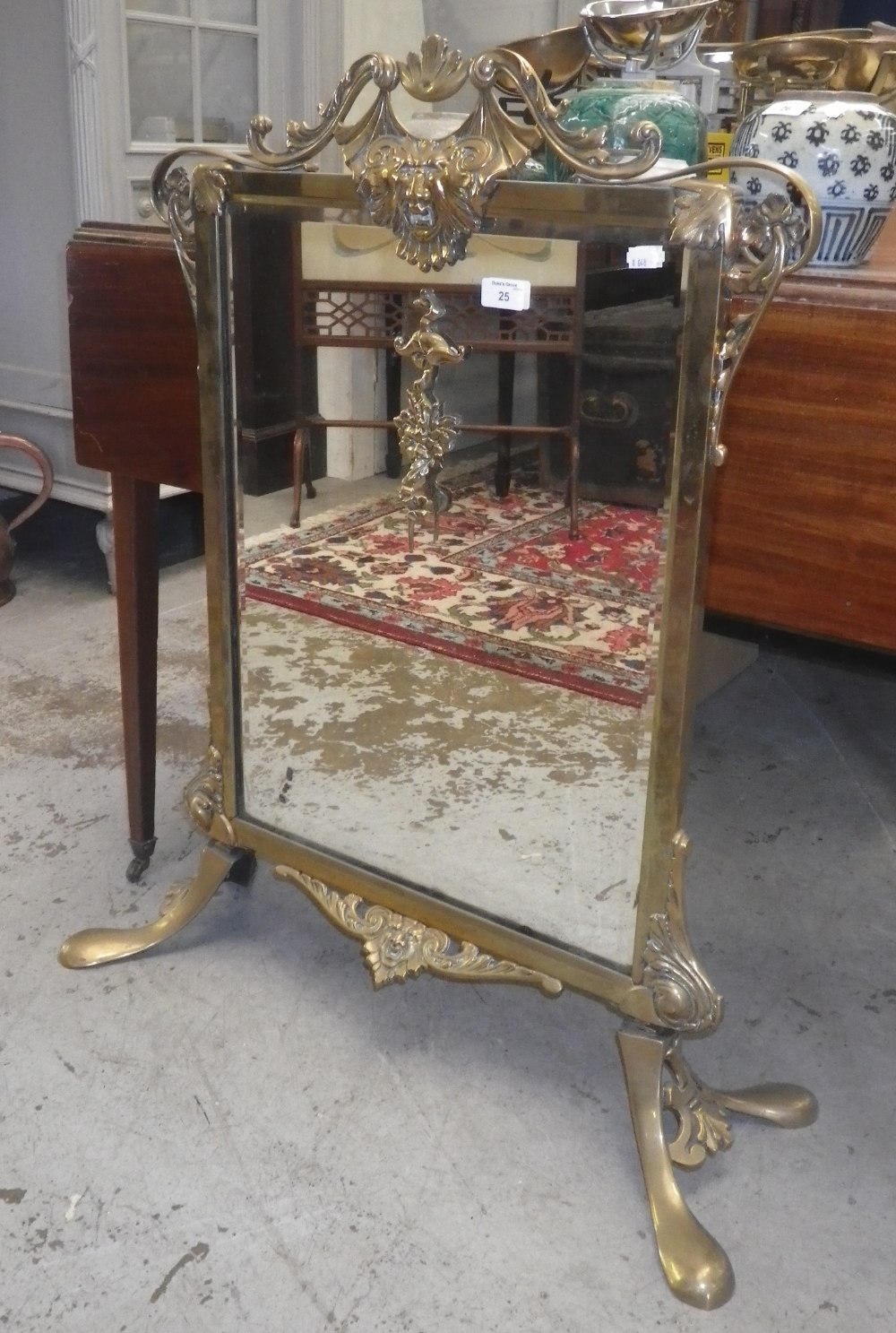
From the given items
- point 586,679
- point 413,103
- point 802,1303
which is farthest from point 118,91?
point 802,1303

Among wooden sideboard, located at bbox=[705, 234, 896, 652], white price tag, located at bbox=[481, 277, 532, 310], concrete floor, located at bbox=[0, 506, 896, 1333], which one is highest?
white price tag, located at bbox=[481, 277, 532, 310]

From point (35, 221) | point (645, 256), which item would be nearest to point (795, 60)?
point (645, 256)

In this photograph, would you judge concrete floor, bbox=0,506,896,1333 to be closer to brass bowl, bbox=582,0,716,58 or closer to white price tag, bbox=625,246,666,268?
white price tag, bbox=625,246,666,268

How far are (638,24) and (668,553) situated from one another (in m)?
0.46

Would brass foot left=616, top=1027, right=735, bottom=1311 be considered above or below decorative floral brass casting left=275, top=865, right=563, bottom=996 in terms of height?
below

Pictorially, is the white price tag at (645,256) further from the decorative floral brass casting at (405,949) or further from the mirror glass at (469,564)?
the decorative floral brass casting at (405,949)

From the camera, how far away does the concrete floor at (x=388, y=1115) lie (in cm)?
98

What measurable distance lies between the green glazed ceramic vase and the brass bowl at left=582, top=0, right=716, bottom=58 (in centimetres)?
4

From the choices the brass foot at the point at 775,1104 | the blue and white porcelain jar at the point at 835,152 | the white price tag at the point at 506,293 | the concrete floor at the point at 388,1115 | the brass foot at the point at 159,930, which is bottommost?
the concrete floor at the point at 388,1115

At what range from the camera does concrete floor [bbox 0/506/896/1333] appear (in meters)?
0.98

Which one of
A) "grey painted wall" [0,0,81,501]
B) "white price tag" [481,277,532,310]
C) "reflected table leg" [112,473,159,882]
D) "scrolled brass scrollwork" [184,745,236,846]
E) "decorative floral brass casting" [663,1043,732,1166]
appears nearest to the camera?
"white price tag" [481,277,532,310]

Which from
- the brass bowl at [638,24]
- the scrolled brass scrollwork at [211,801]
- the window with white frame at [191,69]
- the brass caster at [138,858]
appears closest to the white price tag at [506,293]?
the brass bowl at [638,24]

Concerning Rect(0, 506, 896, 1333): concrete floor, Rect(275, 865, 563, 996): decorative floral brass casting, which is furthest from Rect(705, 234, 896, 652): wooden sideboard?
Rect(0, 506, 896, 1333): concrete floor

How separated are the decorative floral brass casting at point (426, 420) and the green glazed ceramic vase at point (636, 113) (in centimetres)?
16
